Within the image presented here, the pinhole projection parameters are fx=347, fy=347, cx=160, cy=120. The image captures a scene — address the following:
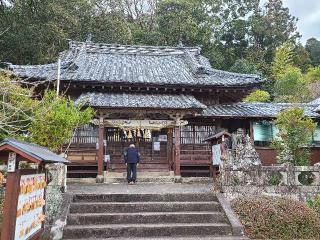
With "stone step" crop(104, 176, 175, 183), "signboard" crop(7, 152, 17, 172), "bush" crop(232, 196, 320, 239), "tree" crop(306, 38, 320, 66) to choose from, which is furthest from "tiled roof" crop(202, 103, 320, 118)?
"tree" crop(306, 38, 320, 66)

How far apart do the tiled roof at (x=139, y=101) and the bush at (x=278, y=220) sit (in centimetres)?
671

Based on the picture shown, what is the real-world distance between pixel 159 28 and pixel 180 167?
2495 cm

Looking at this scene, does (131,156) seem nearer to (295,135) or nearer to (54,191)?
(54,191)

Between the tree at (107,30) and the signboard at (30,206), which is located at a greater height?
the tree at (107,30)

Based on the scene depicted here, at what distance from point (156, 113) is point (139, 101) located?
1.20 metres

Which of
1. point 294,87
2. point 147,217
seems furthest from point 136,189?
point 294,87

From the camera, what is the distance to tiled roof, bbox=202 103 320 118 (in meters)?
18.1

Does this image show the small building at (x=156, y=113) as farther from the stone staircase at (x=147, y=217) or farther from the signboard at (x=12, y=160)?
the signboard at (x=12, y=160)

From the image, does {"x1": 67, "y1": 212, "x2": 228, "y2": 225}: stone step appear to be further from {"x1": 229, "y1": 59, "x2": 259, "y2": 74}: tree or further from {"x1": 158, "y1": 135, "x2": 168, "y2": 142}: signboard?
{"x1": 229, "y1": 59, "x2": 259, "y2": 74}: tree

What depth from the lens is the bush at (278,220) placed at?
945 centimetres

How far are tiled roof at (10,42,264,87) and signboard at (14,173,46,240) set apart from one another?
1105 centimetres

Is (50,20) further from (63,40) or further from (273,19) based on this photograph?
(273,19)

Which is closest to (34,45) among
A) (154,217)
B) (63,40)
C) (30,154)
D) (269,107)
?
(63,40)

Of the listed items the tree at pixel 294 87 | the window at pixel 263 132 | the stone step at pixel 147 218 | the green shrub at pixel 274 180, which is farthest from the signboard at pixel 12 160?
the tree at pixel 294 87
